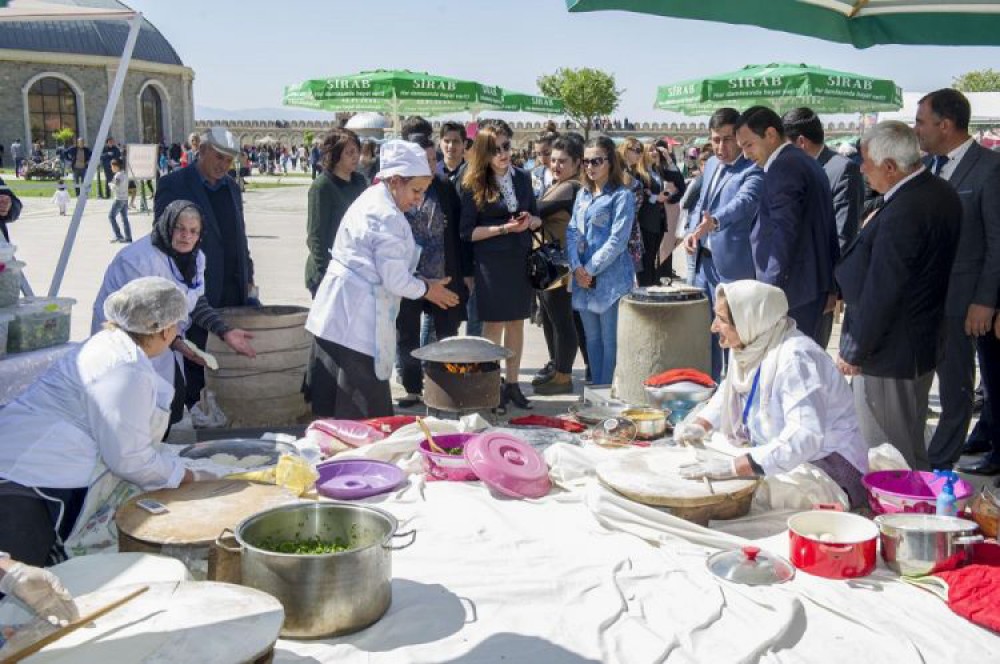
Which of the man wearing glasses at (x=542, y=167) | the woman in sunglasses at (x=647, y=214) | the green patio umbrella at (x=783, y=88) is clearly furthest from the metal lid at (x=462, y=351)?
the green patio umbrella at (x=783, y=88)

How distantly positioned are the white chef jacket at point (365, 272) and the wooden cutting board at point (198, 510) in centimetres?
144

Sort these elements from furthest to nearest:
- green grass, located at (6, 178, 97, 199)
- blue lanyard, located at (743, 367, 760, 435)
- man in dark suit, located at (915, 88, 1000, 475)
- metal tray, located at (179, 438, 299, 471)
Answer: green grass, located at (6, 178, 97, 199)
man in dark suit, located at (915, 88, 1000, 475)
metal tray, located at (179, 438, 299, 471)
blue lanyard, located at (743, 367, 760, 435)

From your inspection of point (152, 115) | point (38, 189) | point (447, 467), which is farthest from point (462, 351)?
point (152, 115)

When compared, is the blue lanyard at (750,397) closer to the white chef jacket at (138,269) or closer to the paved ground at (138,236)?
the paved ground at (138,236)

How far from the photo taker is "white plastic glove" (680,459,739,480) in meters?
3.72

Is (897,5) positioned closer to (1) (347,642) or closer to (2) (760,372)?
(2) (760,372)

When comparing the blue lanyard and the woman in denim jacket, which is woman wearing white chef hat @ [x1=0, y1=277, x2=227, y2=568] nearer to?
the blue lanyard

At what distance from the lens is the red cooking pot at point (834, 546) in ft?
10.8

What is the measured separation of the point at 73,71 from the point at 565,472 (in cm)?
4995

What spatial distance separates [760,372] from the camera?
3844 mm

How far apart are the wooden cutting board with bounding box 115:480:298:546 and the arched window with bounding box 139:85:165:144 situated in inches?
1996

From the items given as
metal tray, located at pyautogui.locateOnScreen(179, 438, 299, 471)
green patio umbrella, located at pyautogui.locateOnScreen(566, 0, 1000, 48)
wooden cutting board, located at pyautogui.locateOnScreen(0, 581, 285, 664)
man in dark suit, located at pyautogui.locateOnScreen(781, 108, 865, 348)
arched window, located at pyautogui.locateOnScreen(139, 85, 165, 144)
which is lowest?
metal tray, located at pyautogui.locateOnScreen(179, 438, 299, 471)

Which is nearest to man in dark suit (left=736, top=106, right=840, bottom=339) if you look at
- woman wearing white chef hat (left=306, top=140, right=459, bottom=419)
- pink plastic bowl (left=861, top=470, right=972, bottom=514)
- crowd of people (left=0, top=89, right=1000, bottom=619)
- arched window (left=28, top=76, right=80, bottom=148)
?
crowd of people (left=0, top=89, right=1000, bottom=619)

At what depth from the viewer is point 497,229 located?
19.6 ft
